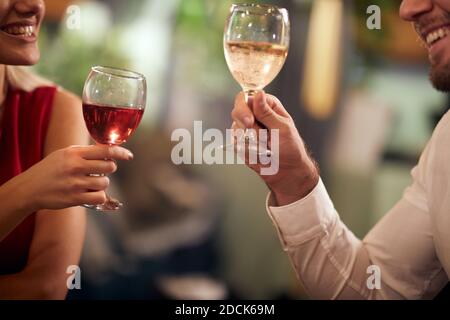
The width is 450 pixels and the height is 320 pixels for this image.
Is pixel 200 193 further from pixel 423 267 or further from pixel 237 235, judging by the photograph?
pixel 423 267

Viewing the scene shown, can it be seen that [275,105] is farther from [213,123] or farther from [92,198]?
[213,123]

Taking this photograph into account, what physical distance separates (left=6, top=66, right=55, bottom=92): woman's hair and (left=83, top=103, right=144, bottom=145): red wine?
663 millimetres

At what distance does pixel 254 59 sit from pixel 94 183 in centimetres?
46

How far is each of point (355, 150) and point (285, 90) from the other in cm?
64

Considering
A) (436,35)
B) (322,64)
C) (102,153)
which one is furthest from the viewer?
(322,64)

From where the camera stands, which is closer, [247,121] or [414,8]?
[247,121]

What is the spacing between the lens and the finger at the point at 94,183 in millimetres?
1325

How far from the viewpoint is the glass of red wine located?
4.57ft

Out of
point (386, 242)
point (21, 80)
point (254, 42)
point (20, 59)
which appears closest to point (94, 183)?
point (254, 42)

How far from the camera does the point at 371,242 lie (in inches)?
73.9

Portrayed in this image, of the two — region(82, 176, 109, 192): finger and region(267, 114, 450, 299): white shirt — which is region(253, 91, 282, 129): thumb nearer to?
region(267, 114, 450, 299): white shirt

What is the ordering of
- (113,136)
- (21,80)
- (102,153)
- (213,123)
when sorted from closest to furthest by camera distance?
(102,153) < (113,136) < (21,80) < (213,123)

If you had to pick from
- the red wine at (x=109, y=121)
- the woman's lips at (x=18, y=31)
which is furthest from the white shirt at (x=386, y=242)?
the woman's lips at (x=18, y=31)

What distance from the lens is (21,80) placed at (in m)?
2.00
